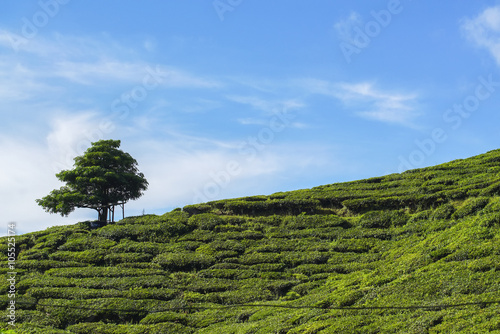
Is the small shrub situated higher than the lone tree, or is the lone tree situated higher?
the lone tree

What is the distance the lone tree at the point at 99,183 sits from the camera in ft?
173

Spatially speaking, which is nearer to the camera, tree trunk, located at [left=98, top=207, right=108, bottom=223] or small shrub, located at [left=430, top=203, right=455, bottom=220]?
small shrub, located at [left=430, top=203, right=455, bottom=220]

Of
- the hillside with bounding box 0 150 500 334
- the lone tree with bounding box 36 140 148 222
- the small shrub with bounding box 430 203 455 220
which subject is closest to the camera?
the hillside with bounding box 0 150 500 334

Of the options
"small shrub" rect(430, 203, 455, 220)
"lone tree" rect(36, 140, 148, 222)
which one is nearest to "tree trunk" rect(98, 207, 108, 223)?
A: "lone tree" rect(36, 140, 148, 222)

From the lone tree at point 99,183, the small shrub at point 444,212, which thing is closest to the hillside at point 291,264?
the small shrub at point 444,212

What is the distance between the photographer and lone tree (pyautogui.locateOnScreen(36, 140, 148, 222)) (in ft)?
173

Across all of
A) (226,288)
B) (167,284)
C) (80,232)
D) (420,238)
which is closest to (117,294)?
(167,284)

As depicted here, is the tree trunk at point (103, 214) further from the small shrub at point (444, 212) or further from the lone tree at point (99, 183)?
the small shrub at point (444, 212)

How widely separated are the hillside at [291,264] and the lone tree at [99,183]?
10.3ft

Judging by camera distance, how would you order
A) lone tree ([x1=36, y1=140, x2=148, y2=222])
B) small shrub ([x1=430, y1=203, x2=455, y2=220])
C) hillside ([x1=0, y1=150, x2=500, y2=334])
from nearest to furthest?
hillside ([x1=0, y1=150, x2=500, y2=334]) < small shrub ([x1=430, y1=203, x2=455, y2=220]) < lone tree ([x1=36, y1=140, x2=148, y2=222])

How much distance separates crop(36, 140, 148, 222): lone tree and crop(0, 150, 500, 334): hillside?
3134 mm

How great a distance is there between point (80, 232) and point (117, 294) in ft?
55.2

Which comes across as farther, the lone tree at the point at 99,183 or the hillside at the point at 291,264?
the lone tree at the point at 99,183

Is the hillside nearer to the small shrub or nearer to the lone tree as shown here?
the small shrub
